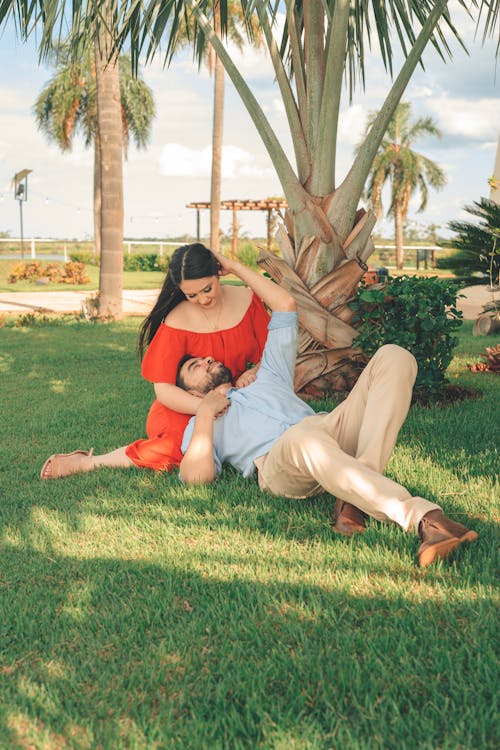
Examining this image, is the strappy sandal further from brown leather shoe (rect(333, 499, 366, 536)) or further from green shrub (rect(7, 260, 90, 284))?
green shrub (rect(7, 260, 90, 284))

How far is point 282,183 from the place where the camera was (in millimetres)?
6277

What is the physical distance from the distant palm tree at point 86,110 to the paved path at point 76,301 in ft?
62.3

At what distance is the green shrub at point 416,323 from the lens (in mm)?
6043

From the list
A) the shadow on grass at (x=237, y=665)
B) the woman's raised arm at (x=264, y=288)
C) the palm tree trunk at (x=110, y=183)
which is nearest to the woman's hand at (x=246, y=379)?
the woman's raised arm at (x=264, y=288)

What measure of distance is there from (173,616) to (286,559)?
0.61 metres

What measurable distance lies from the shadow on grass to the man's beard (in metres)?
1.45

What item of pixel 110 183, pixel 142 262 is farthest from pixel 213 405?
pixel 142 262

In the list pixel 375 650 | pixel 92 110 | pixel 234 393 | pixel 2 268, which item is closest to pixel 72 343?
pixel 234 393

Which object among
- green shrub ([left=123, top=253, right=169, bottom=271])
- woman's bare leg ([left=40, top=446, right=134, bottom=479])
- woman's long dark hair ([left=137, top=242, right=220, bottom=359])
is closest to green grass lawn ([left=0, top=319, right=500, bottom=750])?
woman's bare leg ([left=40, top=446, right=134, bottom=479])

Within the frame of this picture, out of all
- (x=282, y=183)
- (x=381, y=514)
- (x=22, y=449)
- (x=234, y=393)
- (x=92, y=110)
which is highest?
(x=92, y=110)

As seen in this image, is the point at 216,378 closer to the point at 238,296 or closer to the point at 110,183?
the point at 238,296

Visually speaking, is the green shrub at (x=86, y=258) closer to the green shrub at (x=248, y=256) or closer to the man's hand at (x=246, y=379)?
the green shrub at (x=248, y=256)

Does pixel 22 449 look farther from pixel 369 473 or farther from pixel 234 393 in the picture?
pixel 369 473

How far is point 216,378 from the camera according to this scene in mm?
4359
